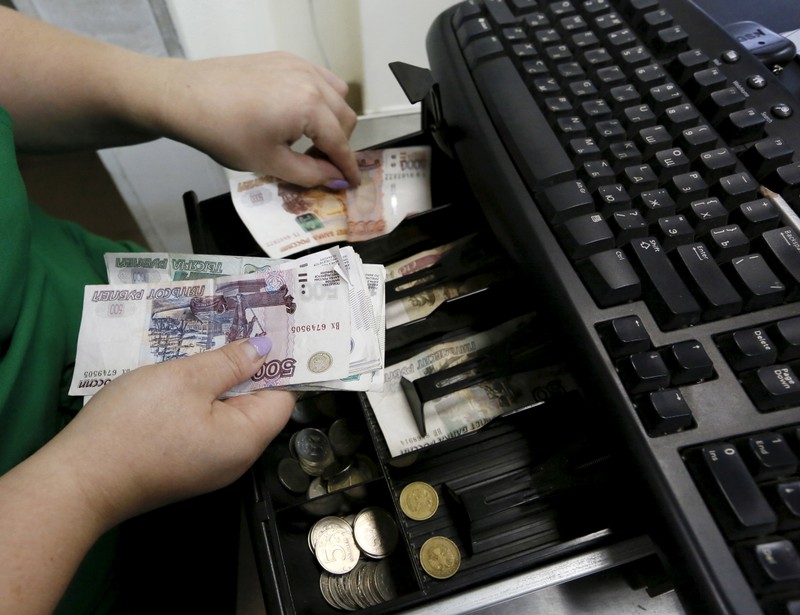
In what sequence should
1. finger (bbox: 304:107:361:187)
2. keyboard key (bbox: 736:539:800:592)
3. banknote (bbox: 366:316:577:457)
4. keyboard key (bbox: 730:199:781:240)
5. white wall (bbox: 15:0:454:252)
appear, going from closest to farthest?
keyboard key (bbox: 736:539:800:592) < keyboard key (bbox: 730:199:781:240) < banknote (bbox: 366:316:577:457) < finger (bbox: 304:107:361:187) < white wall (bbox: 15:0:454:252)

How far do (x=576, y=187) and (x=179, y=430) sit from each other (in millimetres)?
366

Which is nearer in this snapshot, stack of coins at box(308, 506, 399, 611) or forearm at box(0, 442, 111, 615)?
forearm at box(0, 442, 111, 615)

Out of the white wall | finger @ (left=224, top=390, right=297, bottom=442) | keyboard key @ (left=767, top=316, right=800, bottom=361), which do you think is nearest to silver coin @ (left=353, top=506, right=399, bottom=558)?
finger @ (left=224, top=390, right=297, bottom=442)

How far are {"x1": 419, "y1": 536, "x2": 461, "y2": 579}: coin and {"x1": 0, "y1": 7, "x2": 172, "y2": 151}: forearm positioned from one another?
1.79 ft

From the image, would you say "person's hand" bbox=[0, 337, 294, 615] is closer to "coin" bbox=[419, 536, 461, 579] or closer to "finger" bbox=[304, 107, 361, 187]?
"coin" bbox=[419, 536, 461, 579]

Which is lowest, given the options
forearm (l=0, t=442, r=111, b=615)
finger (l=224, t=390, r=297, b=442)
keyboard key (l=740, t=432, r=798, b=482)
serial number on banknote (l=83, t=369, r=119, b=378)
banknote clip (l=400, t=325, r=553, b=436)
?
serial number on banknote (l=83, t=369, r=119, b=378)

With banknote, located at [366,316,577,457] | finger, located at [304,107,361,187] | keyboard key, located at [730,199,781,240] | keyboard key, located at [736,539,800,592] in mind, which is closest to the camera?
keyboard key, located at [736,539,800,592]

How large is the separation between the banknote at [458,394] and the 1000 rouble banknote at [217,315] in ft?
0.25

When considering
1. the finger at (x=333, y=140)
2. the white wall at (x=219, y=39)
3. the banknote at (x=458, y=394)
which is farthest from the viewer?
the white wall at (x=219, y=39)

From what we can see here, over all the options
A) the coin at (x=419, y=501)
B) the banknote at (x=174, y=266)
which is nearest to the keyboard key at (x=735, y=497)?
the coin at (x=419, y=501)

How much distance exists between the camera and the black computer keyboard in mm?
311

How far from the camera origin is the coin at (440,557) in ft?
1.34

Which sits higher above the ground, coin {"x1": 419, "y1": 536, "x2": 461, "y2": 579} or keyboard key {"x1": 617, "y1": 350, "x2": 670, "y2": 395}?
keyboard key {"x1": 617, "y1": 350, "x2": 670, "y2": 395}

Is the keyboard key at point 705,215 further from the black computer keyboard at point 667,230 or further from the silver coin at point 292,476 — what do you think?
the silver coin at point 292,476
